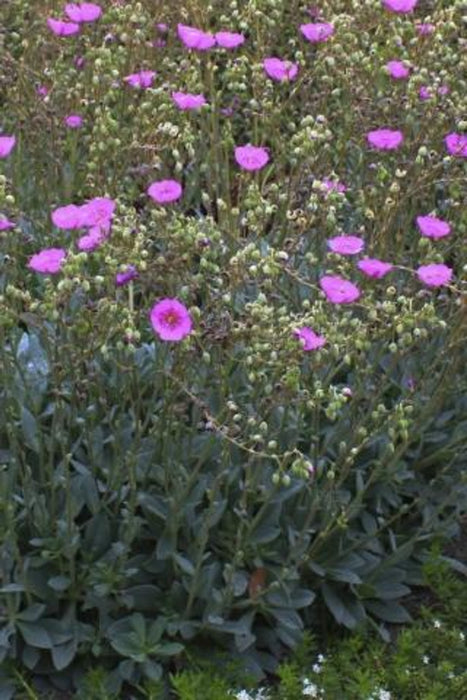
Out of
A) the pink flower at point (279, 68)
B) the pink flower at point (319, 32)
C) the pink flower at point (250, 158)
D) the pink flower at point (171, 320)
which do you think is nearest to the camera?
the pink flower at point (171, 320)

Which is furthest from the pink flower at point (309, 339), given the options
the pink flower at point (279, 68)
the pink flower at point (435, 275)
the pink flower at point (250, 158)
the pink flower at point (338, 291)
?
the pink flower at point (279, 68)

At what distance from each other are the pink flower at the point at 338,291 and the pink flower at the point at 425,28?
3.81 ft

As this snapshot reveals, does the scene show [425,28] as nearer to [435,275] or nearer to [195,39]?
[195,39]

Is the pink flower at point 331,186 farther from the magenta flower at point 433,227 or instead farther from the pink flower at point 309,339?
the pink flower at point 309,339

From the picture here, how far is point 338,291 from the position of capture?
9.49ft

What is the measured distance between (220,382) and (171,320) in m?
0.37

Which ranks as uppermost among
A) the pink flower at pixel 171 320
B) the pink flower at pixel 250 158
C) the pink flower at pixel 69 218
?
the pink flower at pixel 69 218

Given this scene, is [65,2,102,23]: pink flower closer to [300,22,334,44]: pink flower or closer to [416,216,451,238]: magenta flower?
[300,22,334,44]: pink flower

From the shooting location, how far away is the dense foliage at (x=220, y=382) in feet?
9.23

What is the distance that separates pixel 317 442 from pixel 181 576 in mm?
475

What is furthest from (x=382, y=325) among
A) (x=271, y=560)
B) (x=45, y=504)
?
(x=45, y=504)

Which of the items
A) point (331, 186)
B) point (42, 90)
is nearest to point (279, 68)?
point (331, 186)

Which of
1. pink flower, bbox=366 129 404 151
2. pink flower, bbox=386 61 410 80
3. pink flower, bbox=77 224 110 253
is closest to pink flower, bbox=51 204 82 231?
pink flower, bbox=77 224 110 253

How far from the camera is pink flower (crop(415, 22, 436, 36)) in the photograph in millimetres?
3750
